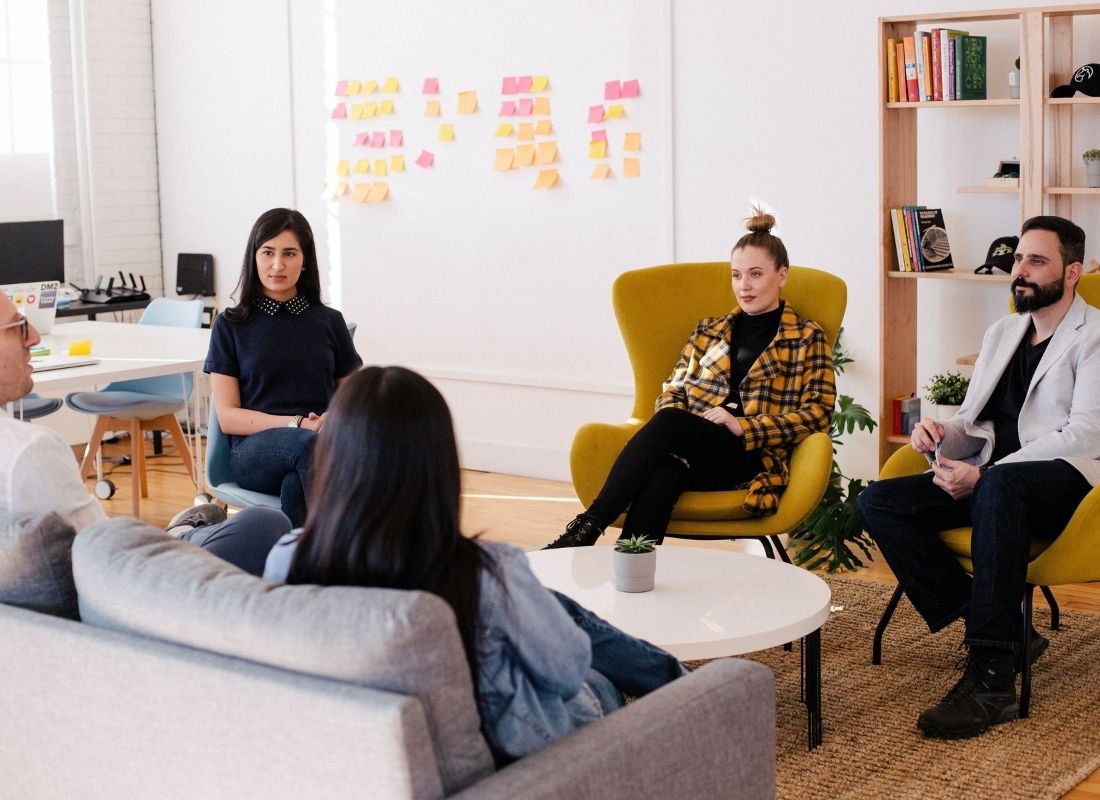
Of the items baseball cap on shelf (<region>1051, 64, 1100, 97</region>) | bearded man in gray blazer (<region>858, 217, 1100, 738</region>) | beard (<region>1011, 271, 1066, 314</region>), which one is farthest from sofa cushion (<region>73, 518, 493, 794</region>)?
baseball cap on shelf (<region>1051, 64, 1100, 97</region>)

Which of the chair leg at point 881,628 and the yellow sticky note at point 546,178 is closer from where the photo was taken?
the chair leg at point 881,628

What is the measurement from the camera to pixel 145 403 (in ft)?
17.6

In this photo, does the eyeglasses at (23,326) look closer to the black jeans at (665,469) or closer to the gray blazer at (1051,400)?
the black jeans at (665,469)

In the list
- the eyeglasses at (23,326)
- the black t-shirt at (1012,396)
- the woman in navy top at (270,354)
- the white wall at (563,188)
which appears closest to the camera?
the eyeglasses at (23,326)

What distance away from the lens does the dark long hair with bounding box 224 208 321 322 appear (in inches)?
157

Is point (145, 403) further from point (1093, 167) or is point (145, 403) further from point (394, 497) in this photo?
point (394, 497)

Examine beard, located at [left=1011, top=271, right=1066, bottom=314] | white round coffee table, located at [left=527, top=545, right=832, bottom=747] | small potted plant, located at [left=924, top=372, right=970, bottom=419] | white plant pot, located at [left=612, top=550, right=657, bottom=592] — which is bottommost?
white round coffee table, located at [left=527, top=545, right=832, bottom=747]

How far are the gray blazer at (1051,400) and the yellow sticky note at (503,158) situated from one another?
2.65m

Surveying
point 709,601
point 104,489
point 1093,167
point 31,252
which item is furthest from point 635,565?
point 31,252

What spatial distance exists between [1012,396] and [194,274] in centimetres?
460

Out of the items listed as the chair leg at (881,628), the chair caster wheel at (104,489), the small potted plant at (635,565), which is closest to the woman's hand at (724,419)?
the chair leg at (881,628)

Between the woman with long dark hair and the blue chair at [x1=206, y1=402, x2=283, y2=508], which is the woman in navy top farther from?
the woman with long dark hair

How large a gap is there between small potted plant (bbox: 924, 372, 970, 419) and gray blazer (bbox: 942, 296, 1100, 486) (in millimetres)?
831

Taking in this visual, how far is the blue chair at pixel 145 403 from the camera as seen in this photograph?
535cm
